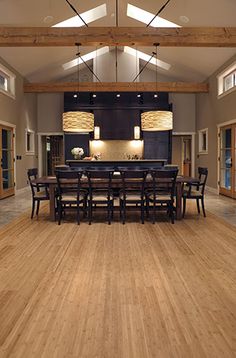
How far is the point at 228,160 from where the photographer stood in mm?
8984

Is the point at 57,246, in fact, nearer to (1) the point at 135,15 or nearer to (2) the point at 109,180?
(2) the point at 109,180

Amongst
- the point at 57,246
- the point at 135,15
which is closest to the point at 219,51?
the point at 135,15

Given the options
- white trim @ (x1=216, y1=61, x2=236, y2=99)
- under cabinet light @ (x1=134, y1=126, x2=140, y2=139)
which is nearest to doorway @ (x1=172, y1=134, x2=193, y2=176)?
under cabinet light @ (x1=134, y1=126, x2=140, y2=139)

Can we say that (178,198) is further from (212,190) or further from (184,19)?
(212,190)

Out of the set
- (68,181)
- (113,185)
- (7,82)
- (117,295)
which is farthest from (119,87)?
(117,295)

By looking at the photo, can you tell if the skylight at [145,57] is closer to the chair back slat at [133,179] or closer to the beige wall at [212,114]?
the beige wall at [212,114]

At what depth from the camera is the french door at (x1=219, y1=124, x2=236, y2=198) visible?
8.55 m

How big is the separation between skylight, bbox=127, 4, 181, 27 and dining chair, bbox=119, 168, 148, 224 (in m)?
4.29

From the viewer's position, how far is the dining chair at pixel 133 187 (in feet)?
17.8

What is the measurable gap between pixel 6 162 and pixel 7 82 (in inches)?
85.9

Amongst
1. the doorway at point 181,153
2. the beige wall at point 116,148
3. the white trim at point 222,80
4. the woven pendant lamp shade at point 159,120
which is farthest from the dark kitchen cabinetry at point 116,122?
the woven pendant lamp shade at point 159,120

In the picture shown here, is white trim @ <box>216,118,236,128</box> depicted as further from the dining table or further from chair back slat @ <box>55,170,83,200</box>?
chair back slat @ <box>55,170,83,200</box>

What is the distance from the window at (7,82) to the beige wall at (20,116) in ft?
0.39

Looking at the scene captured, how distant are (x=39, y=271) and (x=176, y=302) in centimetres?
140
